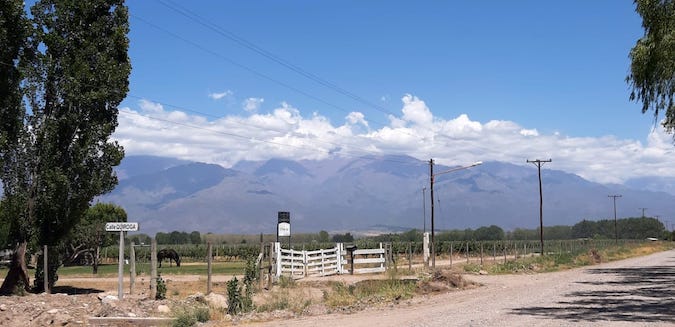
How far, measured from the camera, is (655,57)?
27.2 metres

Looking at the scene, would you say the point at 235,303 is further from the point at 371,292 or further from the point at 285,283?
the point at 285,283

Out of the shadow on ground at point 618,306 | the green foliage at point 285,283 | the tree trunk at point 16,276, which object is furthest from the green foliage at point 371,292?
the tree trunk at point 16,276

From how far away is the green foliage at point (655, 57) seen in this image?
84.3ft

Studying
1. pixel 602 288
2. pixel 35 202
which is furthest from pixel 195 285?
pixel 602 288

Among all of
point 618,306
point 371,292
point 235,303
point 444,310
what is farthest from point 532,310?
point 235,303

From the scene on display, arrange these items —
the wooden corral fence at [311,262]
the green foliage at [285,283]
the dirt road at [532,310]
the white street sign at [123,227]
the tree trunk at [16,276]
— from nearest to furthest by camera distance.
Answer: the dirt road at [532,310], the white street sign at [123,227], the green foliage at [285,283], the tree trunk at [16,276], the wooden corral fence at [311,262]

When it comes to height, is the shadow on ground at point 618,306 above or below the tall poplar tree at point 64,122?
below

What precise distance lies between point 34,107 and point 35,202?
12.7 ft

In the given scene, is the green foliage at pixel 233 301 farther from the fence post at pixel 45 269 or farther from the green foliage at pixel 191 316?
the fence post at pixel 45 269

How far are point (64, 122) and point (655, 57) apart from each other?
23626 millimetres

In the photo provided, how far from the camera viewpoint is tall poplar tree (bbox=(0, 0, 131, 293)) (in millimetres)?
27703

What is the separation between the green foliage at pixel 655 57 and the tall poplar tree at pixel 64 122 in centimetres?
2114

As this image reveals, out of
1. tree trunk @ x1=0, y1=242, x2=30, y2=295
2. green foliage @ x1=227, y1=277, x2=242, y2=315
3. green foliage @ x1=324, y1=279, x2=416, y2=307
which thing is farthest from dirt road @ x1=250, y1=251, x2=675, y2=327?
tree trunk @ x1=0, y1=242, x2=30, y2=295

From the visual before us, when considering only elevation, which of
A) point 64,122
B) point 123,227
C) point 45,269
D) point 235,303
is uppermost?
point 64,122
